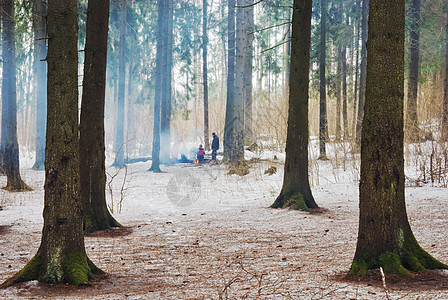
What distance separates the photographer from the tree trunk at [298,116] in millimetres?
10102

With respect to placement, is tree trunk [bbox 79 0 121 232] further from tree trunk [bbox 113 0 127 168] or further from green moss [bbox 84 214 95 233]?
tree trunk [bbox 113 0 127 168]

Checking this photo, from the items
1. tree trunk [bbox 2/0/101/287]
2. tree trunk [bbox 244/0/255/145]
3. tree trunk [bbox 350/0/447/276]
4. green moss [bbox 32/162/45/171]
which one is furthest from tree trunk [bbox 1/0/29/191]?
tree trunk [bbox 350/0/447/276]

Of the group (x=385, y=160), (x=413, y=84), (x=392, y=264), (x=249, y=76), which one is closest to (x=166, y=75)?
(x=249, y=76)

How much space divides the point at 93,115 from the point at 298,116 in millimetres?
4513

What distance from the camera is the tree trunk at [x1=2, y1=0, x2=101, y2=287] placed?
195 inches

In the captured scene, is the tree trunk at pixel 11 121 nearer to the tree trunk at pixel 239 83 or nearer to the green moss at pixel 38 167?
the green moss at pixel 38 167

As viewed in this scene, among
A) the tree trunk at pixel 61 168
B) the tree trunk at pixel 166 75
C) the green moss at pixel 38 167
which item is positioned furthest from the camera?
the tree trunk at pixel 166 75

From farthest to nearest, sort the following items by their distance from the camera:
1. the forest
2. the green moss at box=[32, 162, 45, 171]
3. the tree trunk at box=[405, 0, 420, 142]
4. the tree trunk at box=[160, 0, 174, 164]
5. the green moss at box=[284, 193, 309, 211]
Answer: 1. the tree trunk at box=[160, 0, 174, 164]
2. the green moss at box=[32, 162, 45, 171]
3. the tree trunk at box=[405, 0, 420, 142]
4. the green moss at box=[284, 193, 309, 211]
5. the forest

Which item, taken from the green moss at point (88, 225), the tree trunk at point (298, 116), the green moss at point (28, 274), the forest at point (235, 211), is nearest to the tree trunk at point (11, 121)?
the forest at point (235, 211)

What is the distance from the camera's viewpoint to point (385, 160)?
486cm

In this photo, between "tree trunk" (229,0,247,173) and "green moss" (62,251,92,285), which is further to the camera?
"tree trunk" (229,0,247,173)

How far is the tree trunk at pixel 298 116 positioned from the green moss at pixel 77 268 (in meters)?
5.87

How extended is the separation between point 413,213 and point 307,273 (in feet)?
14.8

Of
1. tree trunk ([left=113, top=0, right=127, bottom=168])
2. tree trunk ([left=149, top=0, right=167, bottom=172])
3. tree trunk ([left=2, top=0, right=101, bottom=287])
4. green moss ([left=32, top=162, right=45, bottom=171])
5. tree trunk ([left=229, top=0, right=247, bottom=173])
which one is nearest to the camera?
tree trunk ([left=2, top=0, right=101, bottom=287])
